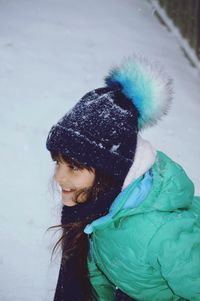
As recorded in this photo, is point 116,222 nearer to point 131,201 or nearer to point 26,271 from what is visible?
point 131,201

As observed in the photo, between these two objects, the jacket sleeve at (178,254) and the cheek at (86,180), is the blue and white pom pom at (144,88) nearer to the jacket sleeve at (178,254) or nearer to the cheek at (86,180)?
the cheek at (86,180)

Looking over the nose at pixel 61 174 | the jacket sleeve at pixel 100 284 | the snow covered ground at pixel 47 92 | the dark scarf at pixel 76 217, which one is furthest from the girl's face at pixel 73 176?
the snow covered ground at pixel 47 92

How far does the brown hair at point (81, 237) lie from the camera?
1.52 metres

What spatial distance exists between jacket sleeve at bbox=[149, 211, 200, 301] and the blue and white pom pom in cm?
45

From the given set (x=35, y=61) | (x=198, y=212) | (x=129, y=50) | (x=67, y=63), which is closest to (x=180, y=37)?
(x=129, y=50)

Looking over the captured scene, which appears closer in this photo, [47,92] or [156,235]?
[156,235]

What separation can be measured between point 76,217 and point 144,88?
740mm

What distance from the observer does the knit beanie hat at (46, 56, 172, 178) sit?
1413 millimetres

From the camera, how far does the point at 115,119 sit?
141cm

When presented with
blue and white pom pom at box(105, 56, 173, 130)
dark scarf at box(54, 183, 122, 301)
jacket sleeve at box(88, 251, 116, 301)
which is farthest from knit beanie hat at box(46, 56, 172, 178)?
jacket sleeve at box(88, 251, 116, 301)

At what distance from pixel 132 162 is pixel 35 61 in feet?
10.7

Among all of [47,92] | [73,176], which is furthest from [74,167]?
[47,92]

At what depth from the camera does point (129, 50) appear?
469 centimetres

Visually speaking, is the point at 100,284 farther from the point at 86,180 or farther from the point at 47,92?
the point at 47,92
